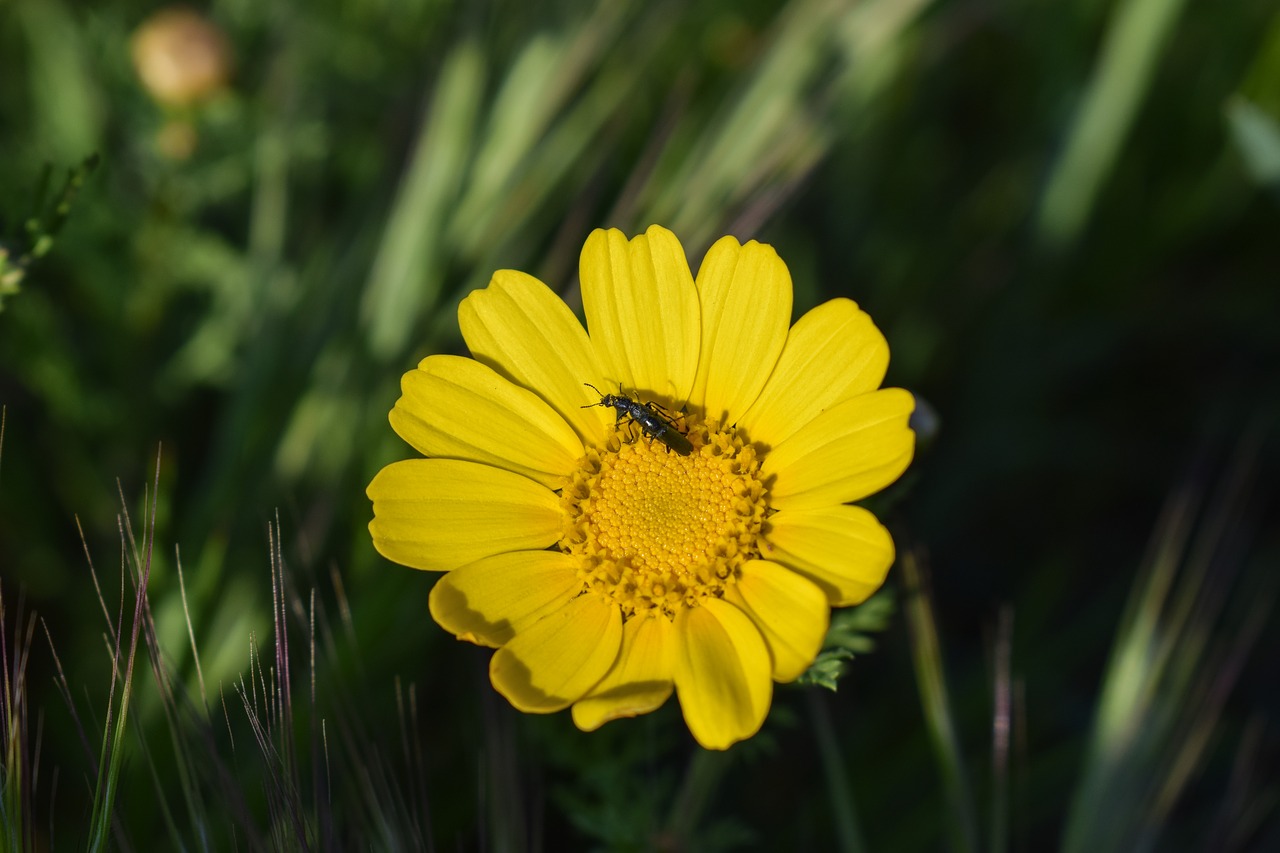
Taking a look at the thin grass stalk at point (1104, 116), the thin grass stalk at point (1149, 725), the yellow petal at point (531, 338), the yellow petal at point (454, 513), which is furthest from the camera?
the thin grass stalk at point (1104, 116)

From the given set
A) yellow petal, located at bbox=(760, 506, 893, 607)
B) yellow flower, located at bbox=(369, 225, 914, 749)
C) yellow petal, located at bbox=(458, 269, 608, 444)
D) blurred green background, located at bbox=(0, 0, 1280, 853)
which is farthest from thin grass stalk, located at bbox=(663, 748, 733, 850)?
yellow petal, located at bbox=(458, 269, 608, 444)

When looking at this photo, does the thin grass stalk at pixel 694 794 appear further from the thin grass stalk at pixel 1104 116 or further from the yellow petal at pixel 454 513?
the thin grass stalk at pixel 1104 116

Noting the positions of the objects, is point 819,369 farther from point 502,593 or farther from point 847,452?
point 502,593

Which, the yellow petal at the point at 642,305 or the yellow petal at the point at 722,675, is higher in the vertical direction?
the yellow petal at the point at 642,305

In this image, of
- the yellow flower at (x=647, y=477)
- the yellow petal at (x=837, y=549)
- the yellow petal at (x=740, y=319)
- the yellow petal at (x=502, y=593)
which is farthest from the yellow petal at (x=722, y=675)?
the yellow petal at (x=740, y=319)

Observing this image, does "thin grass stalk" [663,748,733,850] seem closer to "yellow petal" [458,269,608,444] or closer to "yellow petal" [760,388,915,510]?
"yellow petal" [760,388,915,510]

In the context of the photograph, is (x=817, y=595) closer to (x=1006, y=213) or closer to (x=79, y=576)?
(x=79, y=576)
